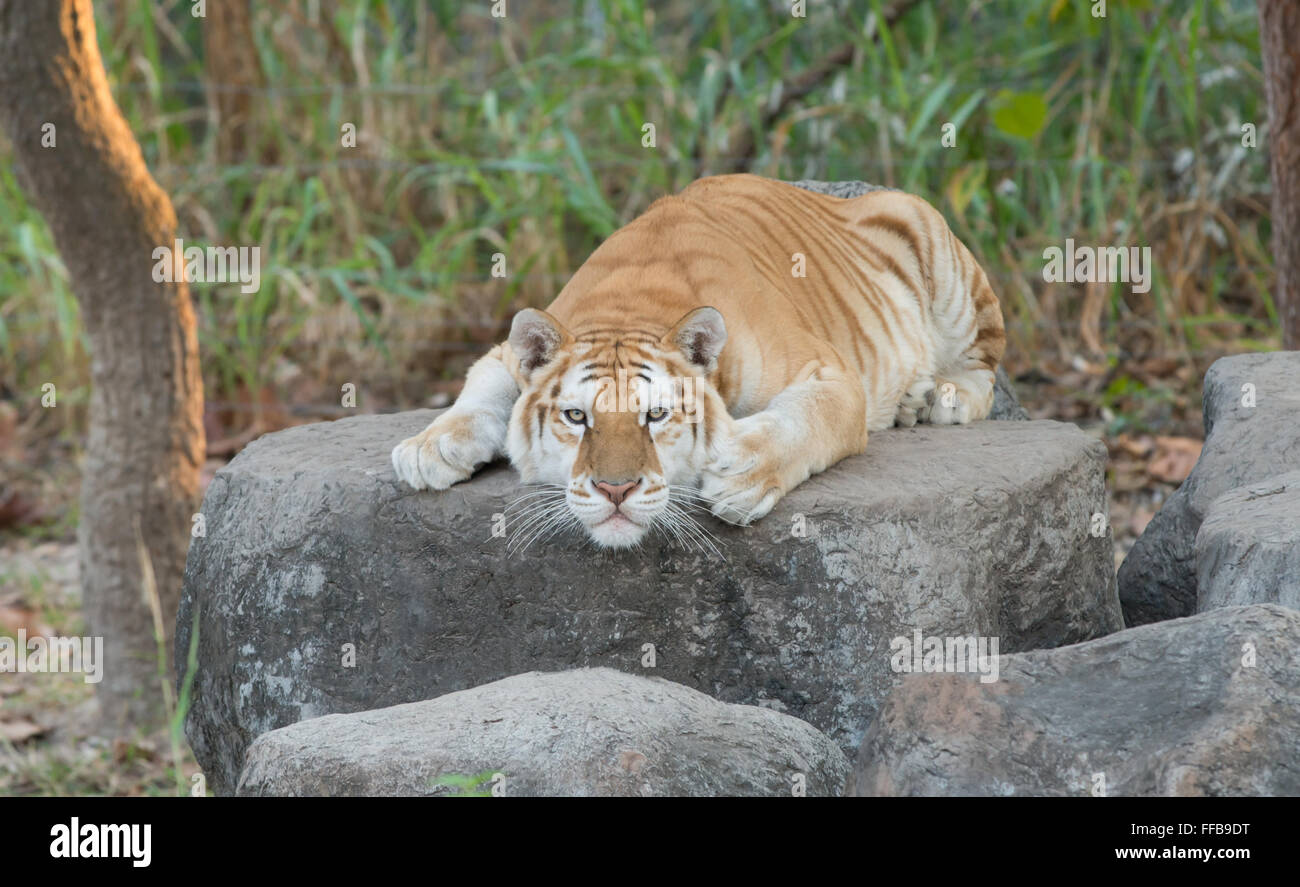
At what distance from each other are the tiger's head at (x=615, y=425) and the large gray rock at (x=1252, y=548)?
1.16 meters

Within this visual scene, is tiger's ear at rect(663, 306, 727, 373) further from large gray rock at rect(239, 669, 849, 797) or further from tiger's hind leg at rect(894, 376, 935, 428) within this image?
tiger's hind leg at rect(894, 376, 935, 428)

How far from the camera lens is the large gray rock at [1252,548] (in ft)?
10.0

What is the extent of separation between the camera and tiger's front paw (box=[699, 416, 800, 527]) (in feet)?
10.8

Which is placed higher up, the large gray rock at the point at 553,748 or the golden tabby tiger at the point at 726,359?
the golden tabby tiger at the point at 726,359

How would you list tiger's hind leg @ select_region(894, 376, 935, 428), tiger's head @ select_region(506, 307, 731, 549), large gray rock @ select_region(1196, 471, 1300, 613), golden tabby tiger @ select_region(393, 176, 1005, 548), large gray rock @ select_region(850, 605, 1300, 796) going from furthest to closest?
1. tiger's hind leg @ select_region(894, 376, 935, 428)
2. golden tabby tiger @ select_region(393, 176, 1005, 548)
3. tiger's head @ select_region(506, 307, 731, 549)
4. large gray rock @ select_region(1196, 471, 1300, 613)
5. large gray rock @ select_region(850, 605, 1300, 796)

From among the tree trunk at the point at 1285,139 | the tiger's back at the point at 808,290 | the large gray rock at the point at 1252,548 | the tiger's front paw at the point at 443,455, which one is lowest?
the large gray rock at the point at 1252,548

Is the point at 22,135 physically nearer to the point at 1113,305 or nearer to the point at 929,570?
the point at 929,570

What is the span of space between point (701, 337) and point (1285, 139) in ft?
9.33

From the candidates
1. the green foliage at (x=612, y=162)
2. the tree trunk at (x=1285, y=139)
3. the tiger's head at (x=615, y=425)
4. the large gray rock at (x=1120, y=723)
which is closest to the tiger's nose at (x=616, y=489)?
the tiger's head at (x=615, y=425)

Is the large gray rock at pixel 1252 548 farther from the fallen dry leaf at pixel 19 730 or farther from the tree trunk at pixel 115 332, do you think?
the fallen dry leaf at pixel 19 730

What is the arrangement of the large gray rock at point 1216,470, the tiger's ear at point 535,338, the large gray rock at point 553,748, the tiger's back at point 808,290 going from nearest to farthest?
the large gray rock at point 553,748
the tiger's ear at point 535,338
the tiger's back at point 808,290
the large gray rock at point 1216,470

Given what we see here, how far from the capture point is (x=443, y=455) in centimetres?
348

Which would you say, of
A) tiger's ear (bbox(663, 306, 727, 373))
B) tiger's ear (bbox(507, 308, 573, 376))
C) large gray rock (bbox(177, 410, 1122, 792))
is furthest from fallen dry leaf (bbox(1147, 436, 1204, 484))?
tiger's ear (bbox(507, 308, 573, 376))

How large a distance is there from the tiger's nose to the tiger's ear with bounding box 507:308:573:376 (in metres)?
0.49
